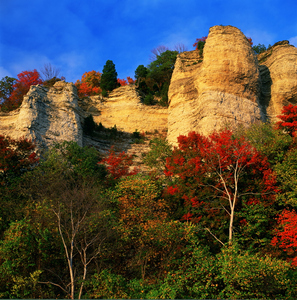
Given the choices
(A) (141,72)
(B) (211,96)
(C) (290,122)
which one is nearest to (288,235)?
(C) (290,122)

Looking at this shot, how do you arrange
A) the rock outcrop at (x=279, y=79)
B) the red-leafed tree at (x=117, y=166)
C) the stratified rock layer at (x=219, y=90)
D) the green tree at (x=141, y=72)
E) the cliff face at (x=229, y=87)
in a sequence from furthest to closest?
1. the green tree at (x=141, y=72)
2. the rock outcrop at (x=279, y=79)
3. the cliff face at (x=229, y=87)
4. the stratified rock layer at (x=219, y=90)
5. the red-leafed tree at (x=117, y=166)

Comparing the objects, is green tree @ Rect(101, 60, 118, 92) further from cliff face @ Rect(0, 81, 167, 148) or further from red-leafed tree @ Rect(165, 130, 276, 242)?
red-leafed tree @ Rect(165, 130, 276, 242)

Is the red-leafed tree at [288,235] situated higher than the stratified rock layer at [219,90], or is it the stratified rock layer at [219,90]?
the stratified rock layer at [219,90]

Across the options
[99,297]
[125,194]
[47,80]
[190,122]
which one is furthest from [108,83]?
[99,297]

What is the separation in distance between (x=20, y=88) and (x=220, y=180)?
3011cm

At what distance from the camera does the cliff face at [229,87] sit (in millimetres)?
26609

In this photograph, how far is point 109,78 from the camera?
43.8 meters

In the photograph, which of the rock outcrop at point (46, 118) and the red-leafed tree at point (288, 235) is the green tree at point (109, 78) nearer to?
the rock outcrop at point (46, 118)

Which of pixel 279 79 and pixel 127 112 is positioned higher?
pixel 279 79

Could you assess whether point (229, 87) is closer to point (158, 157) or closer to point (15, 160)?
point (158, 157)

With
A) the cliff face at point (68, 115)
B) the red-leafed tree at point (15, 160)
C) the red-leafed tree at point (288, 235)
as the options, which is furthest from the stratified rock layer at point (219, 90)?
the red-leafed tree at point (15, 160)

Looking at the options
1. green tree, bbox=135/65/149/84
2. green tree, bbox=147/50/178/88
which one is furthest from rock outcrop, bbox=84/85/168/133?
green tree, bbox=135/65/149/84

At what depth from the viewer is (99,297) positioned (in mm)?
13117

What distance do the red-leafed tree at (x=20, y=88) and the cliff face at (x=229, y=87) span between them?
1767 centimetres
